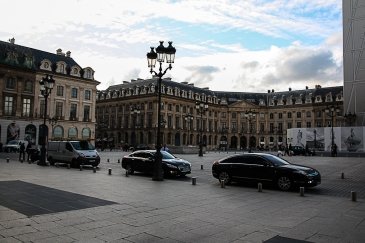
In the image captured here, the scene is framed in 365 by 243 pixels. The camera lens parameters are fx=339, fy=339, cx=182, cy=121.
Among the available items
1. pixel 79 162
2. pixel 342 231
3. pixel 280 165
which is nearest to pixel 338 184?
pixel 280 165

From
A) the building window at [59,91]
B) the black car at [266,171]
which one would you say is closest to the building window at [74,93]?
the building window at [59,91]

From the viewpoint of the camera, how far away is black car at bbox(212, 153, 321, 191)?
14.4m

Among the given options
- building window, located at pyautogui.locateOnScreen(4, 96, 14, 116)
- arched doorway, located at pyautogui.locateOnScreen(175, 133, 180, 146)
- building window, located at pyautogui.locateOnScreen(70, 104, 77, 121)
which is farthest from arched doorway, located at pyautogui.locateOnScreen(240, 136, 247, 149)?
building window, located at pyautogui.locateOnScreen(4, 96, 14, 116)

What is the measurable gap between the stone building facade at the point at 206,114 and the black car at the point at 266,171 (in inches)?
2495

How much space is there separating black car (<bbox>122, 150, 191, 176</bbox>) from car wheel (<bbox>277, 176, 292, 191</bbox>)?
19.1 feet

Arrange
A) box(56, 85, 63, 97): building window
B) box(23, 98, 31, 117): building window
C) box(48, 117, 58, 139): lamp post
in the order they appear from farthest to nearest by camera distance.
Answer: box(56, 85, 63, 97): building window → box(48, 117, 58, 139): lamp post → box(23, 98, 31, 117): building window

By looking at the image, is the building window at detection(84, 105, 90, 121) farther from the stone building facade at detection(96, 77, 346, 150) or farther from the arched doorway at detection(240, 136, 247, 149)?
the arched doorway at detection(240, 136, 247, 149)

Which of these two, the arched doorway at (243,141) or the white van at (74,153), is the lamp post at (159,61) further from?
the arched doorway at (243,141)

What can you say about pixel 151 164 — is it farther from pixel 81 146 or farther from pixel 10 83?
pixel 10 83

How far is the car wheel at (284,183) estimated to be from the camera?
14508 mm

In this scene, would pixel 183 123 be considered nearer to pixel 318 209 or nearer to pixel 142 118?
pixel 142 118

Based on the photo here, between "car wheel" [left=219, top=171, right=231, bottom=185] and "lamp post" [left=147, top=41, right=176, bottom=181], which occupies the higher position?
"lamp post" [left=147, top=41, right=176, bottom=181]

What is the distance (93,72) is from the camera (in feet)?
229

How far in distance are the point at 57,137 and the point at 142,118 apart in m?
32.6
